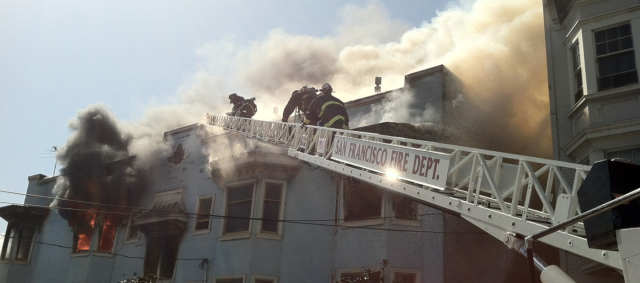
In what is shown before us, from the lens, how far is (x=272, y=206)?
1434 cm

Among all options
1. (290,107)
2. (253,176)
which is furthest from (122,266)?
(290,107)

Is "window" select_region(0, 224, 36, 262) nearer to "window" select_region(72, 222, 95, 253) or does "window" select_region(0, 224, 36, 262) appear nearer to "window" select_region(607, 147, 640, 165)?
"window" select_region(72, 222, 95, 253)

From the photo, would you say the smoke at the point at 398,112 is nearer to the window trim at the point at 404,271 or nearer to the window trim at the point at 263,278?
the window trim at the point at 404,271

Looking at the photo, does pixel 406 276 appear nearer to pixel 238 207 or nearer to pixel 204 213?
pixel 238 207

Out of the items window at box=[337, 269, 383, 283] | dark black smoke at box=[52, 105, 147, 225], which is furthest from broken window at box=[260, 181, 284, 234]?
dark black smoke at box=[52, 105, 147, 225]

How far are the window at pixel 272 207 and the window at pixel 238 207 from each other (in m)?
0.41

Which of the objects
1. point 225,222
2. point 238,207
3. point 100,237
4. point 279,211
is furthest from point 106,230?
point 279,211

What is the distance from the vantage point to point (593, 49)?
9.77 m

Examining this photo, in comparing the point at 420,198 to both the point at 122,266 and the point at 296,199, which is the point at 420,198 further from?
the point at 122,266

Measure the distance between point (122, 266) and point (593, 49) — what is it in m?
14.7

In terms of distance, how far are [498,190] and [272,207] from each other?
903 cm

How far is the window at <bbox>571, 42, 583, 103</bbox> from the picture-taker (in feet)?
33.2

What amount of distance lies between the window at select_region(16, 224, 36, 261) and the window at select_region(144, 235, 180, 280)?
771cm

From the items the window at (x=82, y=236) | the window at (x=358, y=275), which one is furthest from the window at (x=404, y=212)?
the window at (x=82, y=236)
